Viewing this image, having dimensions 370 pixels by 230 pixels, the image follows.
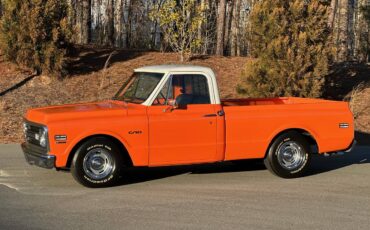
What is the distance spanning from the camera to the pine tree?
15.7 metres

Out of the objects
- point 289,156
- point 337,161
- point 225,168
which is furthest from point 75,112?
point 337,161

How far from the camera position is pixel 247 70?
16.0 m

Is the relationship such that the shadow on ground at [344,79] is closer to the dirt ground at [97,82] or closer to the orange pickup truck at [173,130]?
the dirt ground at [97,82]

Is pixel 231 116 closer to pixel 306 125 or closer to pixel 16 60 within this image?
pixel 306 125

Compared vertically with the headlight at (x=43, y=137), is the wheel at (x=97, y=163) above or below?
below

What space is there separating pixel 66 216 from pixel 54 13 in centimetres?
1211

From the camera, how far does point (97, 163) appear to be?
792cm

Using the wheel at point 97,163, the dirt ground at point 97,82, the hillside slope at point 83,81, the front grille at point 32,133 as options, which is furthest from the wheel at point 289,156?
the hillside slope at point 83,81

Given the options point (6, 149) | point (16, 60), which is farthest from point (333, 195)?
point (16, 60)

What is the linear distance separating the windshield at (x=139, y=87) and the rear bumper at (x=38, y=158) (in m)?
1.57

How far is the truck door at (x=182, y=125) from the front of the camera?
8.09 meters

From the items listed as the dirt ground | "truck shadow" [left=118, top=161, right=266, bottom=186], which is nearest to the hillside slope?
the dirt ground

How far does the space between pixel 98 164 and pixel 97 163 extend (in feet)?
0.08

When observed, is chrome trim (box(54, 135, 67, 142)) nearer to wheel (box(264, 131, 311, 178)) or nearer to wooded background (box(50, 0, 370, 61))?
wheel (box(264, 131, 311, 178))
